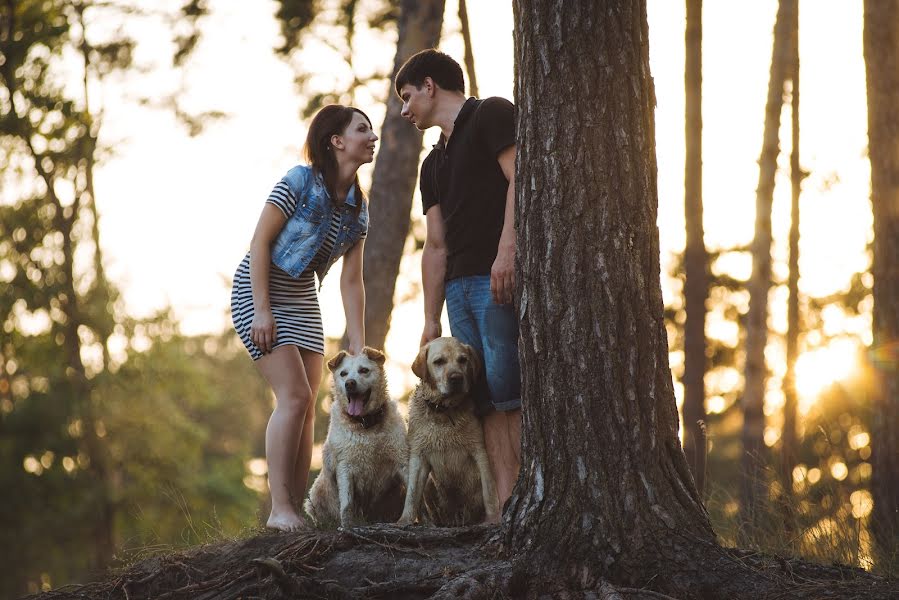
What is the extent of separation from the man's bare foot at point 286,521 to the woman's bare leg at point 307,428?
0.84ft

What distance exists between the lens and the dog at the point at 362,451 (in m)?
6.33

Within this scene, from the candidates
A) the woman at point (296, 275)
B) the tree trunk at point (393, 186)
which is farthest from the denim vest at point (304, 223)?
the tree trunk at point (393, 186)

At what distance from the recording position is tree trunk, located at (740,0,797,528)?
12.5 metres

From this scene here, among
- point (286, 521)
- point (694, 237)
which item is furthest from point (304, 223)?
point (694, 237)

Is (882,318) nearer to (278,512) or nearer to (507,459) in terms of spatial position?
(507,459)

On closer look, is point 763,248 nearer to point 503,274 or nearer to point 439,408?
point 439,408

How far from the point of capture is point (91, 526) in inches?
931

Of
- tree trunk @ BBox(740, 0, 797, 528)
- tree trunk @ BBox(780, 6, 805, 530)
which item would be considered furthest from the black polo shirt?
tree trunk @ BBox(780, 6, 805, 530)

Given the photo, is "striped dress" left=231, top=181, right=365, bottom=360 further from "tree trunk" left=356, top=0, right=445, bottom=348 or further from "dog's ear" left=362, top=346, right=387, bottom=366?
"tree trunk" left=356, top=0, right=445, bottom=348

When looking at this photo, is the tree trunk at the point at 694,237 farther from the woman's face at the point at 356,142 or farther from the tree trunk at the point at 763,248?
the woman's face at the point at 356,142

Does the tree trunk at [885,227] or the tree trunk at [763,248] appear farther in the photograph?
the tree trunk at [763,248]

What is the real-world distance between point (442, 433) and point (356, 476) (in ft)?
2.03

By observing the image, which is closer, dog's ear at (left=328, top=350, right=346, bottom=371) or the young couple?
the young couple

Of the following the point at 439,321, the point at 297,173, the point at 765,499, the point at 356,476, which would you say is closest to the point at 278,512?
the point at 356,476
